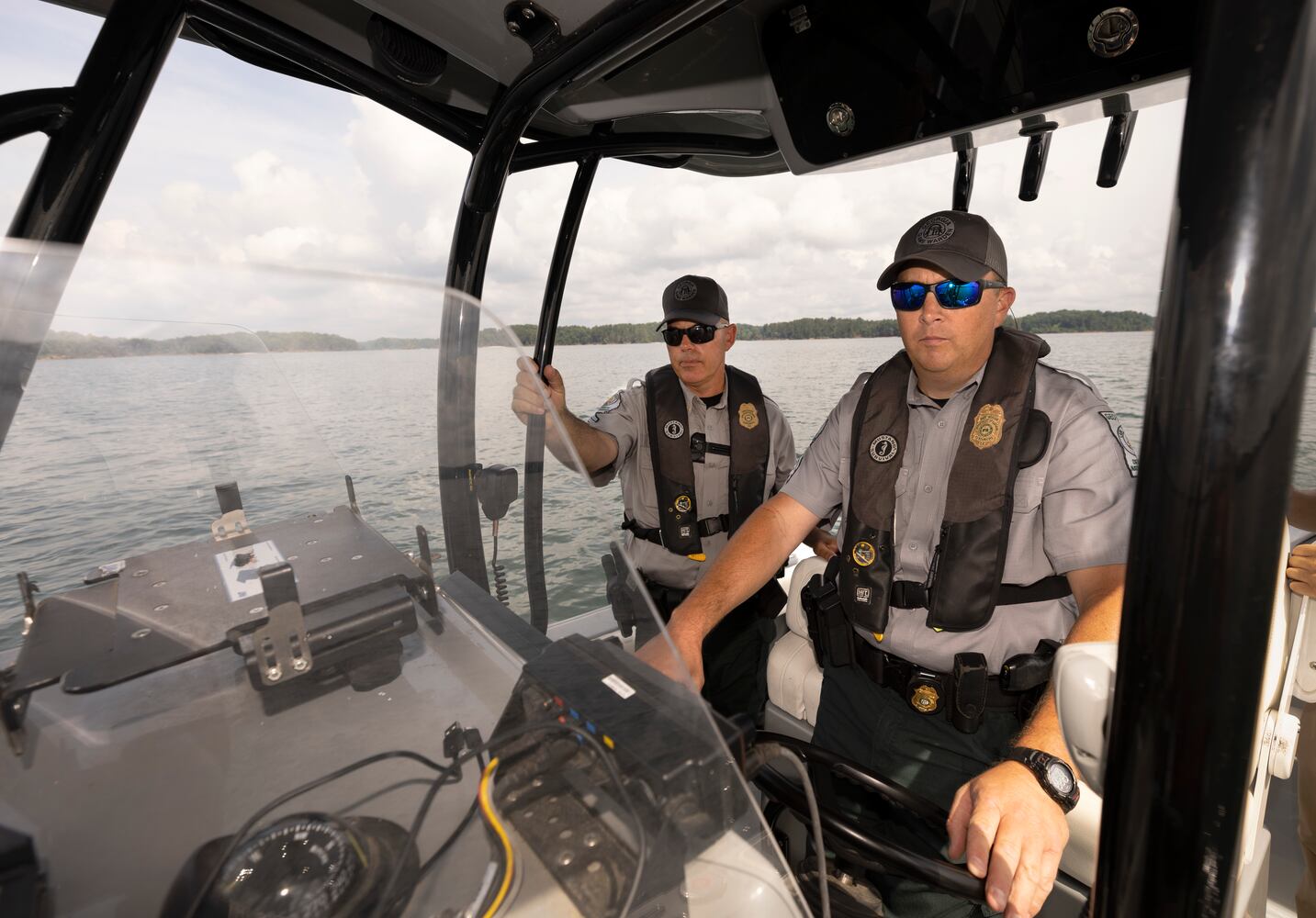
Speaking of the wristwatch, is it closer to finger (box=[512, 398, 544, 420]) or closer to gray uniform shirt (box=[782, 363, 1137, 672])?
gray uniform shirt (box=[782, 363, 1137, 672])

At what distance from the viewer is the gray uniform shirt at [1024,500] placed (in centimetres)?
145

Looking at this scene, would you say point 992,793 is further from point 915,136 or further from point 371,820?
point 915,136

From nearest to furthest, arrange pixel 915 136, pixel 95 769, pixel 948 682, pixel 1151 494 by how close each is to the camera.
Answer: pixel 1151 494, pixel 95 769, pixel 915 136, pixel 948 682

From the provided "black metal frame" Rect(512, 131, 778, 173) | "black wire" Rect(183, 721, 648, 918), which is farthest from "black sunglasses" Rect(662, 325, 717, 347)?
"black wire" Rect(183, 721, 648, 918)

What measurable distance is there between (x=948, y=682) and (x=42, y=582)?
1671 millimetres

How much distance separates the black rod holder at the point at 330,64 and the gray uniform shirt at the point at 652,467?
119 cm

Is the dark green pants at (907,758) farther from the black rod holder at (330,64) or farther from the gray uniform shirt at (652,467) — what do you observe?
the black rod holder at (330,64)

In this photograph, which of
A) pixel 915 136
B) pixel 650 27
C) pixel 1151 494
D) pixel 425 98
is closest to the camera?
pixel 1151 494

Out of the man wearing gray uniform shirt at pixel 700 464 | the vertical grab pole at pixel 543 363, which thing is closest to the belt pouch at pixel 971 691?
the man wearing gray uniform shirt at pixel 700 464

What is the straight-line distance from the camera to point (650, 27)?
35.4 inches

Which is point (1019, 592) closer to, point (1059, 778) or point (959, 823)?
point (1059, 778)

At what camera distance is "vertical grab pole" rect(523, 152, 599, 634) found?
682 mm

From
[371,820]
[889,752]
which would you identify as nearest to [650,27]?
[371,820]

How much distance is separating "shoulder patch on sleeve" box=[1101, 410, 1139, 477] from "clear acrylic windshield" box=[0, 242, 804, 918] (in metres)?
1.33
